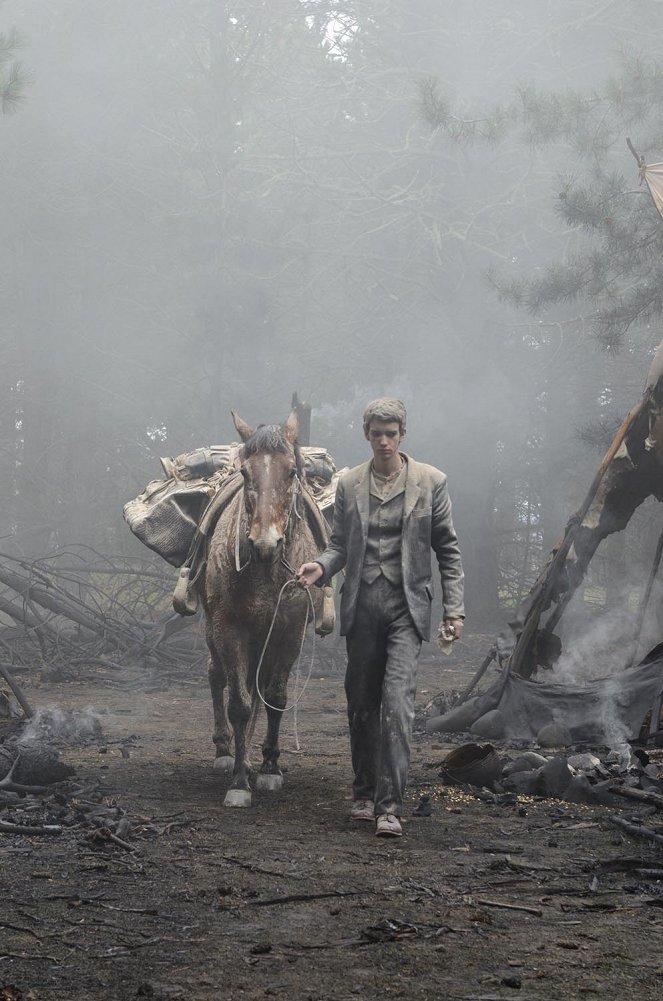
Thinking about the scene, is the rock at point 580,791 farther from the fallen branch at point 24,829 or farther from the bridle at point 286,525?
the fallen branch at point 24,829

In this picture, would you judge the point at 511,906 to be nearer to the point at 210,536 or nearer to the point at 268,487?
the point at 268,487

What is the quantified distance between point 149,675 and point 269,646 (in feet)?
22.2

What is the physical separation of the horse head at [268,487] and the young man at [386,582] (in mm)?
261

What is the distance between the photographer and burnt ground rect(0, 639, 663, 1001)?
3.42 meters

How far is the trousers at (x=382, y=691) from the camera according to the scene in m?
5.64

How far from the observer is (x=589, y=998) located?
10.7 ft

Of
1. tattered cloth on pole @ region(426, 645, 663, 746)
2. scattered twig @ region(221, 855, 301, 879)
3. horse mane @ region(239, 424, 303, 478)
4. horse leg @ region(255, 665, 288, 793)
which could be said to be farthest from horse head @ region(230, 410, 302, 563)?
tattered cloth on pole @ region(426, 645, 663, 746)

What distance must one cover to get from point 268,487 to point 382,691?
1308 mm

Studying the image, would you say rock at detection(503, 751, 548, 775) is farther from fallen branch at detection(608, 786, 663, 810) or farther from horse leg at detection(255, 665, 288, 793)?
horse leg at detection(255, 665, 288, 793)

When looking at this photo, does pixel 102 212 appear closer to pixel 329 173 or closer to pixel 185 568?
pixel 329 173

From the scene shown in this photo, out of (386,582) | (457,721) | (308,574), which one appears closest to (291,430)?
(308,574)

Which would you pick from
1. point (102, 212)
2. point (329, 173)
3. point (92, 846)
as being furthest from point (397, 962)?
point (102, 212)

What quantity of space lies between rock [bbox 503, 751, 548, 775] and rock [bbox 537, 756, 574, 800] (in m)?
0.42

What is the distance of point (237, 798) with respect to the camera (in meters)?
6.32
